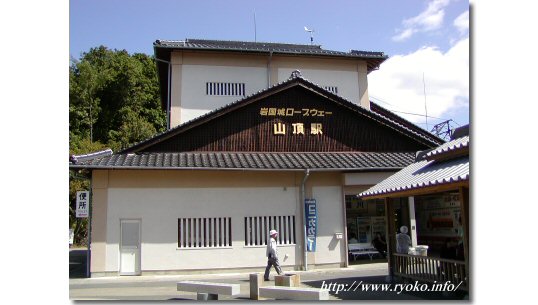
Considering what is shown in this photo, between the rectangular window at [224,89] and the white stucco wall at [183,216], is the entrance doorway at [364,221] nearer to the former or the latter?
the white stucco wall at [183,216]

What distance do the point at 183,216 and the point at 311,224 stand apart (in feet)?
12.5

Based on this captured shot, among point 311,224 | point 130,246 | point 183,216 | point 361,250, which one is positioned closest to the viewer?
point 130,246

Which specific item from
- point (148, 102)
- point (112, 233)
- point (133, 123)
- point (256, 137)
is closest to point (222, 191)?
point (256, 137)

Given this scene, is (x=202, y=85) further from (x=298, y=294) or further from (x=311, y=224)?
(x=298, y=294)

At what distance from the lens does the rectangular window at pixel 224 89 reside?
1917cm

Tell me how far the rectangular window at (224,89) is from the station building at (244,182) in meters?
3.95

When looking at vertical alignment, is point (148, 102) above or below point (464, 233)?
above

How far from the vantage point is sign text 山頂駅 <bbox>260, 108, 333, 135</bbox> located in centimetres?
1566

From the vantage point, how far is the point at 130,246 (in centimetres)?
1371

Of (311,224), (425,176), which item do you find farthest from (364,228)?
(425,176)

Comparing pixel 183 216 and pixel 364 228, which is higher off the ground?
pixel 183 216

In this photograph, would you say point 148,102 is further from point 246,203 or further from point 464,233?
point 464,233
